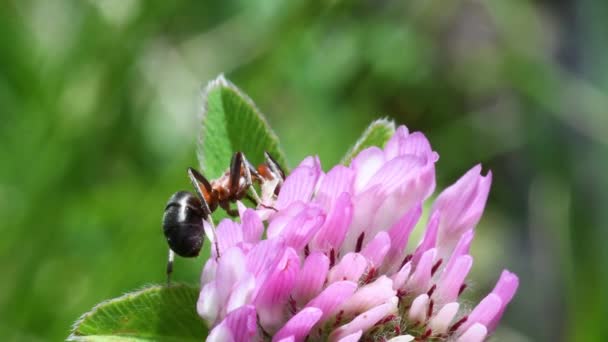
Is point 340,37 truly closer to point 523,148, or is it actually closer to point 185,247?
point 523,148

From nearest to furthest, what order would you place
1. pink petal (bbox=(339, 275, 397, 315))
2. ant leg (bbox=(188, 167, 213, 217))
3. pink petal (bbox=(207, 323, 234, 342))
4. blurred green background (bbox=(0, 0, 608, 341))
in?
pink petal (bbox=(207, 323, 234, 342)) → pink petal (bbox=(339, 275, 397, 315)) → ant leg (bbox=(188, 167, 213, 217)) → blurred green background (bbox=(0, 0, 608, 341))

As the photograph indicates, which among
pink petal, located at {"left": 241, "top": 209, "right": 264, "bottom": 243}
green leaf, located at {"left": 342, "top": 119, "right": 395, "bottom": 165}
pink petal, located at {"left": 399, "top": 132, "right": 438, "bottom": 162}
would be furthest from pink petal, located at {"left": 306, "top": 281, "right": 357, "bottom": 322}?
green leaf, located at {"left": 342, "top": 119, "right": 395, "bottom": 165}

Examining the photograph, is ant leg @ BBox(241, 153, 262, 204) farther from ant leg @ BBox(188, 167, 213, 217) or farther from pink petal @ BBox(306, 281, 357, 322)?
pink petal @ BBox(306, 281, 357, 322)

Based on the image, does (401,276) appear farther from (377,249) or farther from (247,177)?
(247,177)

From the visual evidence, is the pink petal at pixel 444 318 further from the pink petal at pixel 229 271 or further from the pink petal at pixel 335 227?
the pink petal at pixel 229 271

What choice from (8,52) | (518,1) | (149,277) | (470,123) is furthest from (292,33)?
(518,1)

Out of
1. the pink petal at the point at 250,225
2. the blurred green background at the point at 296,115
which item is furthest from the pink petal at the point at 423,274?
the blurred green background at the point at 296,115
